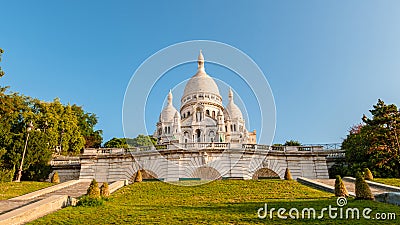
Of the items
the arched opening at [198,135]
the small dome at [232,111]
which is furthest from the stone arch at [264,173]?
the small dome at [232,111]

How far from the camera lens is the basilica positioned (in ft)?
213

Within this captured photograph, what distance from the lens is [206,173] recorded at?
25.9m

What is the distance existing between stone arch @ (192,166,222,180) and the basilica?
3457 cm

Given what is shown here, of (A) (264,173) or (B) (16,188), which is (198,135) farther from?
(B) (16,188)

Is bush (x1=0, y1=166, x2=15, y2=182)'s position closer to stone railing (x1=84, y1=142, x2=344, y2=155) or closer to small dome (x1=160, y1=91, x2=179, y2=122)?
stone railing (x1=84, y1=142, x2=344, y2=155)

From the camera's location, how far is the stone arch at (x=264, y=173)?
27.6 m

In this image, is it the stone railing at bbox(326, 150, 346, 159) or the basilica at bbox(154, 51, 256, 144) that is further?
the basilica at bbox(154, 51, 256, 144)

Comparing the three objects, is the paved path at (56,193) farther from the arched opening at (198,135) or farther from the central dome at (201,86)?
the central dome at (201,86)

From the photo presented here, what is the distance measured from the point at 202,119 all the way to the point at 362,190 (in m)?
54.7

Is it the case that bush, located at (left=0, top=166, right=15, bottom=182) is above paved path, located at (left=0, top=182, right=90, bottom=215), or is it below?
above

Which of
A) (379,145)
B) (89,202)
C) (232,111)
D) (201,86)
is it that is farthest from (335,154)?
(232,111)

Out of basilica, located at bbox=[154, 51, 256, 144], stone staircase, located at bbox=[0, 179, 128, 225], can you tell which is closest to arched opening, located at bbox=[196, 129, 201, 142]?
basilica, located at bbox=[154, 51, 256, 144]

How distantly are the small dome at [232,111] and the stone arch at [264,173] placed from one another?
1830 inches

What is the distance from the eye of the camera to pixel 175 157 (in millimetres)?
25891
